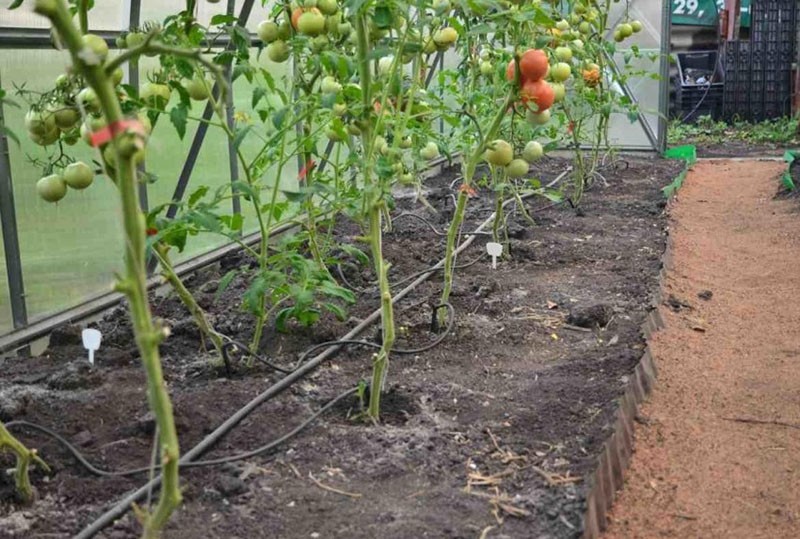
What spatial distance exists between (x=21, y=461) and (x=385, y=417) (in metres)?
1.08

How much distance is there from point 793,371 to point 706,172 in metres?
6.30

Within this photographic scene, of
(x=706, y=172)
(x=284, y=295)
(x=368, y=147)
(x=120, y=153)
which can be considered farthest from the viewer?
(x=706, y=172)

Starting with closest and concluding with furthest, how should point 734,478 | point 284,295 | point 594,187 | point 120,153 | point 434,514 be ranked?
point 120,153, point 434,514, point 734,478, point 284,295, point 594,187

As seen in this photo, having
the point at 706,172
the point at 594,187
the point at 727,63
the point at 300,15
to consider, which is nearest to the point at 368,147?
the point at 300,15

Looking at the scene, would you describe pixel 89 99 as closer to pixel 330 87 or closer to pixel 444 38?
pixel 330 87

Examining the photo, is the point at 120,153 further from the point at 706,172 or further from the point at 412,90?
the point at 706,172

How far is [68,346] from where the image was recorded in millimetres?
3711

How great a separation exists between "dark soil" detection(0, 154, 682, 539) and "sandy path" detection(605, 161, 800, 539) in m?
0.18

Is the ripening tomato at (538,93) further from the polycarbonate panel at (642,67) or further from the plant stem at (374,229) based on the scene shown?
the polycarbonate panel at (642,67)

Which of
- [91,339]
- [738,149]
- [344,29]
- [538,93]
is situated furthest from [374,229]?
[738,149]

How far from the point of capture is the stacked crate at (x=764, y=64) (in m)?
13.9

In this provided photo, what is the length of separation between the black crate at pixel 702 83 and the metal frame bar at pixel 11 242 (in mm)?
12070

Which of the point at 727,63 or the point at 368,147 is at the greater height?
the point at 368,147

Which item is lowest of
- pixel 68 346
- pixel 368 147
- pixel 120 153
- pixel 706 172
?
pixel 706 172
